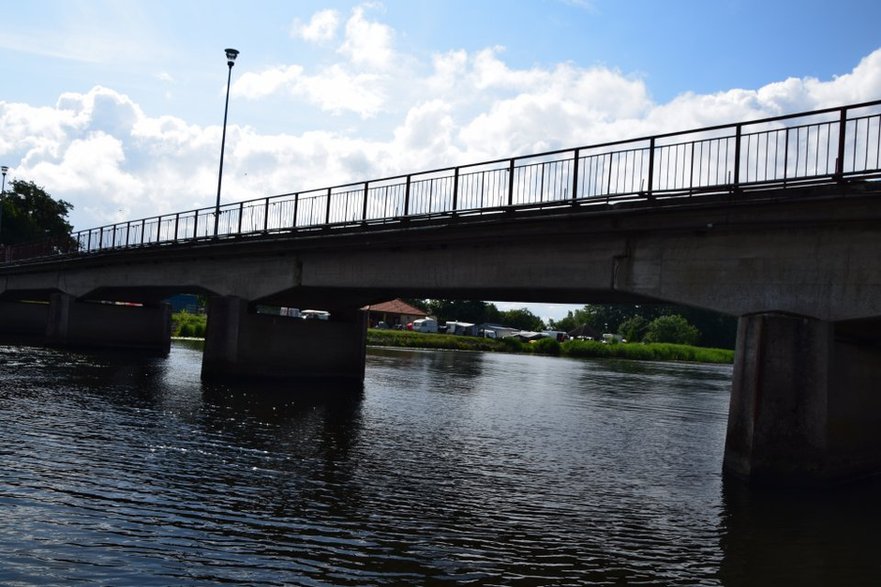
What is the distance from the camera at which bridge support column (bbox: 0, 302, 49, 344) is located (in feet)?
238

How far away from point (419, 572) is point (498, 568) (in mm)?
1149

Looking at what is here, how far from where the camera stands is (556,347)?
4124 inches

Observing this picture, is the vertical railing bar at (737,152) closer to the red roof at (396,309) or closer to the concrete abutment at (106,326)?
the concrete abutment at (106,326)

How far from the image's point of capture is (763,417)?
17281 millimetres

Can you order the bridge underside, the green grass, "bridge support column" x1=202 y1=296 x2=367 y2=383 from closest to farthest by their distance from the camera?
the bridge underside → "bridge support column" x1=202 y1=296 x2=367 y2=383 → the green grass

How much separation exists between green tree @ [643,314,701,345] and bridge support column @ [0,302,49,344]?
Answer: 103226mm

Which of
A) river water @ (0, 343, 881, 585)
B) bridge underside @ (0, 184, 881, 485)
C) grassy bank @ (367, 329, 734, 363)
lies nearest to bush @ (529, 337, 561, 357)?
grassy bank @ (367, 329, 734, 363)

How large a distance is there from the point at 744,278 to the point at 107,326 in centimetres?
5179

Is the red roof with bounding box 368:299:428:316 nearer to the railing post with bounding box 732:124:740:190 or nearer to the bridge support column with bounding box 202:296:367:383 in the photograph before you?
the bridge support column with bounding box 202:296:367:383

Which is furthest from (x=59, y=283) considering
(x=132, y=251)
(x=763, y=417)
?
(x=763, y=417)

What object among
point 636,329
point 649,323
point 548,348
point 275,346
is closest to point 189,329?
point 548,348

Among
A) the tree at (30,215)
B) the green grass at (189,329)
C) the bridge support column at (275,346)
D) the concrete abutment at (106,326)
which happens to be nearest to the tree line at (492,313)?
the tree at (30,215)

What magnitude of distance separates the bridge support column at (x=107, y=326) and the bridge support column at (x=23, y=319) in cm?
1537

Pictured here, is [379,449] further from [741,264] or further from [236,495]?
[741,264]
